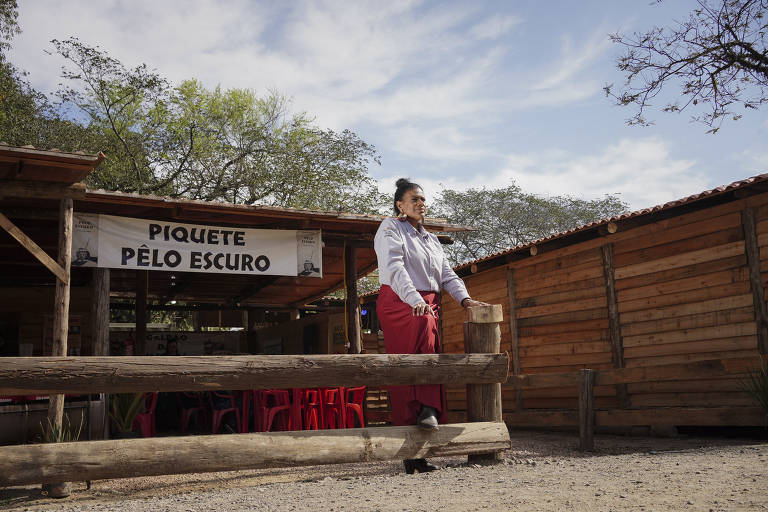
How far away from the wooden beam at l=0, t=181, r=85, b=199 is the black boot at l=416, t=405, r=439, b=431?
170 inches

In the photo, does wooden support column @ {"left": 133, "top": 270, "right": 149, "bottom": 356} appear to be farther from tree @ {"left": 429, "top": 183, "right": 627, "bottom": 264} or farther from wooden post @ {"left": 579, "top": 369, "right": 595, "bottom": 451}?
tree @ {"left": 429, "top": 183, "right": 627, "bottom": 264}

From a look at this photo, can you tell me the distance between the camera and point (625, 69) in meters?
13.4

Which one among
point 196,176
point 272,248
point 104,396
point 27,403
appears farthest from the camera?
point 196,176

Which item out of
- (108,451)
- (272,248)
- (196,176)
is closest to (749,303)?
(272,248)

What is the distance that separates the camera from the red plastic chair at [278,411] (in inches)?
304

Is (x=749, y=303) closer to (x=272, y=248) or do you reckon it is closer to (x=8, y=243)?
Answer: (x=272, y=248)

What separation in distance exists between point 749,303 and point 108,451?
7.15 meters

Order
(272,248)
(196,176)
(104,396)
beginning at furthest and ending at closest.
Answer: (196,176), (272,248), (104,396)

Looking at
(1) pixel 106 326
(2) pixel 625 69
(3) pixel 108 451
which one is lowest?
(3) pixel 108 451

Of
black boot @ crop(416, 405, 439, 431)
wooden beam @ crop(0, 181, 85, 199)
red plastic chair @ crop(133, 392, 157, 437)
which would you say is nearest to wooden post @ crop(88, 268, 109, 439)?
red plastic chair @ crop(133, 392, 157, 437)

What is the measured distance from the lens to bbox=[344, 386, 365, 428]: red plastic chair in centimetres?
805

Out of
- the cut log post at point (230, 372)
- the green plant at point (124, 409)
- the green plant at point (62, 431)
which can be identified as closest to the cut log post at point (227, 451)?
the cut log post at point (230, 372)

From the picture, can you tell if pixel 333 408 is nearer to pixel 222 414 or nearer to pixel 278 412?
pixel 278 412

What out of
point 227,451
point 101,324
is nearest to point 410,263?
point 227,451
